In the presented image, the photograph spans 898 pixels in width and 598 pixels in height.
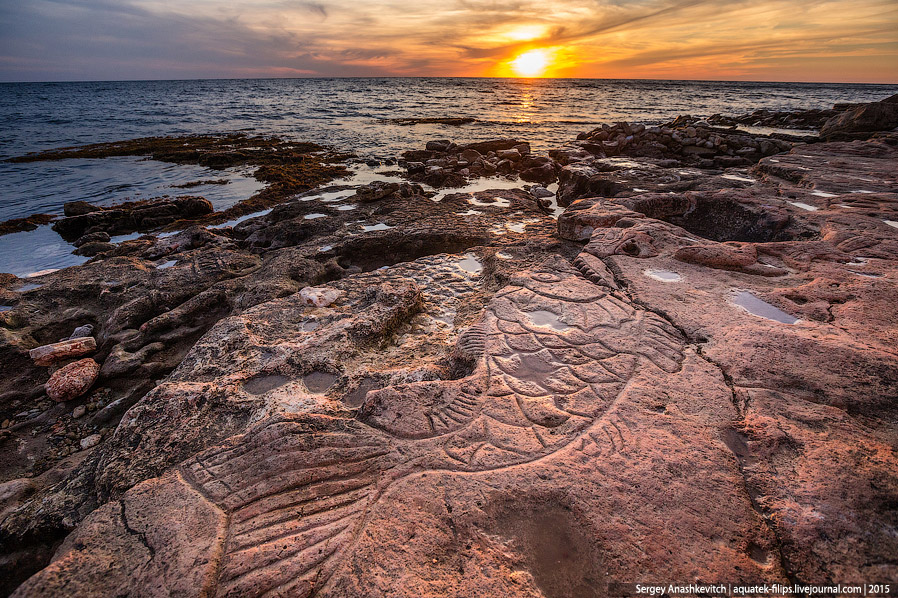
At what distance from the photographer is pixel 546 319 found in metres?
3.47

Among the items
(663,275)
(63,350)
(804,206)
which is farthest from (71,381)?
(804,206)

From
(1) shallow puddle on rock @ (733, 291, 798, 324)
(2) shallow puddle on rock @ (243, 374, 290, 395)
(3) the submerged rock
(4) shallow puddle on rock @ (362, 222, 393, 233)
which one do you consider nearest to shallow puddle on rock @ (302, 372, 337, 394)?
(2) shallow puddle on rock @ (243, 374, 290, 395)

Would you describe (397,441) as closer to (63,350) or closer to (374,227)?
(63,350)

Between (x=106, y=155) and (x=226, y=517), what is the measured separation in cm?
2195

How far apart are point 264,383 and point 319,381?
44cm

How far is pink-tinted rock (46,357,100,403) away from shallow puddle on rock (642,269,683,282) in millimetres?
6051

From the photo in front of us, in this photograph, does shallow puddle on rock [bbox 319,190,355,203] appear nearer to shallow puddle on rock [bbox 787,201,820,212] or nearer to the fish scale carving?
the fish scale carving

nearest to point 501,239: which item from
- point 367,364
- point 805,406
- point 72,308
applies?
point 367,364

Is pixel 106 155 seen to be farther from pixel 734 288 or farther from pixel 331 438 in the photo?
pixel 734 288

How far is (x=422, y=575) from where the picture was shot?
1.69m

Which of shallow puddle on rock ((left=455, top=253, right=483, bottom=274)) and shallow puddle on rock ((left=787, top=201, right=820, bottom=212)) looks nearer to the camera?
shallow puddle on rock ((left=455, top=253, right=483, bottom=274))

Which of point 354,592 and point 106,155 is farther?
point 106,155

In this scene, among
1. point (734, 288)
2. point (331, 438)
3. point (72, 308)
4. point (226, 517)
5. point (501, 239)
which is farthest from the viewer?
point (501, 239)

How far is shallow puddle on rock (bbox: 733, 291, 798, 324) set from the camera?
3247 millimetres
